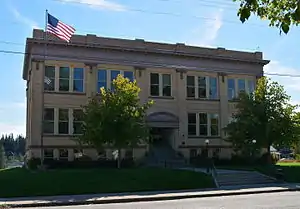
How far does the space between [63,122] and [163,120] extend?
9652 millimetres

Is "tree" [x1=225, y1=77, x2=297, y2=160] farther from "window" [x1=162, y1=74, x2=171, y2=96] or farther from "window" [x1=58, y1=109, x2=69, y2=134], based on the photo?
"window" [x1=58, y1=109, x2=69, y2=134]

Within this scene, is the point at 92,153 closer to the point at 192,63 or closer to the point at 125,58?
the point at 125,58

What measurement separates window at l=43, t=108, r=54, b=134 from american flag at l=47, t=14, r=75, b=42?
10147 mm

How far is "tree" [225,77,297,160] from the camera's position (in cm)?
3638

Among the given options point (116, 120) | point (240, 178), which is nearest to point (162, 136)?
point (116, 120)

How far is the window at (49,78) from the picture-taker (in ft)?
129

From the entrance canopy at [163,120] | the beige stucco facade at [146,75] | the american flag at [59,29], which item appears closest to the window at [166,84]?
the beige stucco facade at [146,75]

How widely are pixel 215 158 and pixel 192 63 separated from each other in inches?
387

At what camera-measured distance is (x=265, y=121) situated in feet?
122

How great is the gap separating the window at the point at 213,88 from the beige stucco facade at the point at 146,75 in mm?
237

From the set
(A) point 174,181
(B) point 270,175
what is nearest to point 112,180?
(A) point 174,181

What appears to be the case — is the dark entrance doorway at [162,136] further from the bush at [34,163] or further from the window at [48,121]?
the bush at [34,163]

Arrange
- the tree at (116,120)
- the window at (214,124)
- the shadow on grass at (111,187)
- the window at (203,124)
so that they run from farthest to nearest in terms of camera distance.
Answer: the window at (214,124)
the window at (203,124)
the tree at (116,120)
the shadow on grass at (111,187)

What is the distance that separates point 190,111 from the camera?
44.7 m
